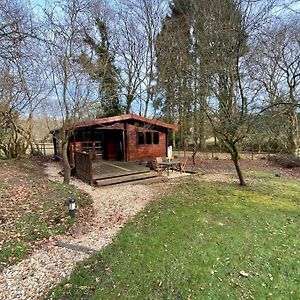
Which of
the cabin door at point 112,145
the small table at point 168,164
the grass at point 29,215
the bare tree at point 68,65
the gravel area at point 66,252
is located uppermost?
the bare tree at point 68,65

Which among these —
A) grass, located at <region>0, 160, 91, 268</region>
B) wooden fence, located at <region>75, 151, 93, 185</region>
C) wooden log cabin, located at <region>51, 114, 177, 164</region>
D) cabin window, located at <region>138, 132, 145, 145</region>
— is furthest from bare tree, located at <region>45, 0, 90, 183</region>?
cabin window, located at <region>138, 132, 145, 145</region>

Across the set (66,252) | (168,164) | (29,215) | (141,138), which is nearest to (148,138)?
(141,138)

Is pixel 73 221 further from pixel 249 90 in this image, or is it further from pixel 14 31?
pixel 249 90

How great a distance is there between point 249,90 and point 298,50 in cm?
768

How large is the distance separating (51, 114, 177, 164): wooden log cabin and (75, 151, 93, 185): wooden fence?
2.28m

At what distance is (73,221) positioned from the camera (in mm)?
6234

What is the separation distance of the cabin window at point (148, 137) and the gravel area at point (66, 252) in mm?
7687

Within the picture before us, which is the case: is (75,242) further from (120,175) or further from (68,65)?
(68,65)

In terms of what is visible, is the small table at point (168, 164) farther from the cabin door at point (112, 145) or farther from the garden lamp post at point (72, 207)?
the garden lamp post at point (72, 207)

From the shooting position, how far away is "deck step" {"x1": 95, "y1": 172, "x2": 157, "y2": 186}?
10.6 m

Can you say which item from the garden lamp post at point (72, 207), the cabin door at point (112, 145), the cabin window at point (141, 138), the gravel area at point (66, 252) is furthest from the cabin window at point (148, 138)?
the garden lamp post at point (72, 207)

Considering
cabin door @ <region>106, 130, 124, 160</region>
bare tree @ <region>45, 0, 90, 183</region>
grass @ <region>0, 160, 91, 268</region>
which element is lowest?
grass @ <region>0, 160, 91, 268</region>

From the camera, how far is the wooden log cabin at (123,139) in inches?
599

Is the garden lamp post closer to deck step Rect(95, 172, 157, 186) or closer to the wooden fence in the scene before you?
deck step Rect(95, 172, 157, 186)
